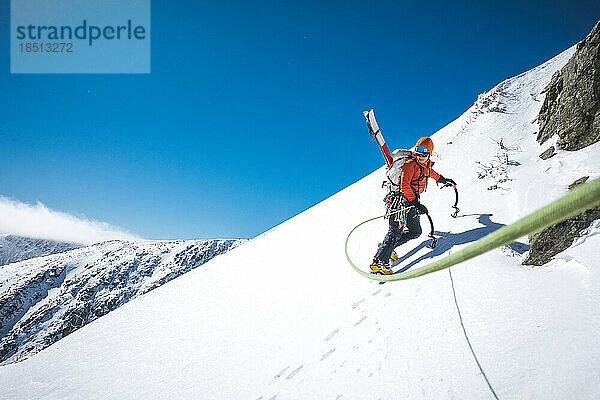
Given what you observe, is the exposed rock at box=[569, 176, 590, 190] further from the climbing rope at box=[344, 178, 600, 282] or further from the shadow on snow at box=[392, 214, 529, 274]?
the climbing rope at box=[344, 178, 600, 282]

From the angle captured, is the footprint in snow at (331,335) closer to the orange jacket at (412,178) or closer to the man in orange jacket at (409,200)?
the man in orange jacket at (409,200)

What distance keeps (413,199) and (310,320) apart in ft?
7.47

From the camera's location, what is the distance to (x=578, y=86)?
477 cm

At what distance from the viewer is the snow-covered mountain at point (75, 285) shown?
7775cm

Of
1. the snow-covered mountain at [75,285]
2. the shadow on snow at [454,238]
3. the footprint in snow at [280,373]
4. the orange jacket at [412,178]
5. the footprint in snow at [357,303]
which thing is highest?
the orange jacket at [412,178]

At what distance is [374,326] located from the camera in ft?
9.58

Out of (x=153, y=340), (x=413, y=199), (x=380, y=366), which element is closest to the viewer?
(x=380, y=366)

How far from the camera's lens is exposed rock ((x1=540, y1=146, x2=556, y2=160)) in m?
4.81

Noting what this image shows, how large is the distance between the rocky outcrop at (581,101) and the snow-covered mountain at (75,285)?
9215 cm

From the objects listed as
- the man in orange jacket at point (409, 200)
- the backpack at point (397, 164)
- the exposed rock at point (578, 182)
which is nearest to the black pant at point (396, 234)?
the man in orange jacket at point (409, 200)

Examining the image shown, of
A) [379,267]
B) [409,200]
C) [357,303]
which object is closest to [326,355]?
[357,303]

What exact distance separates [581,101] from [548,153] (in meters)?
0.93

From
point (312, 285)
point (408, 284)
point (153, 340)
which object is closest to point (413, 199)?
point (408, 284)

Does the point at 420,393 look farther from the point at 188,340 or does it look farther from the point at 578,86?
the point at 578,86
